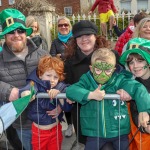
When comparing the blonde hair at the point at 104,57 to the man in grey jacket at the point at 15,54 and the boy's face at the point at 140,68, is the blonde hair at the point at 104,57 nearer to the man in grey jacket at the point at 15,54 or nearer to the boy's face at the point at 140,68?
the boy's face at the point at 140,68

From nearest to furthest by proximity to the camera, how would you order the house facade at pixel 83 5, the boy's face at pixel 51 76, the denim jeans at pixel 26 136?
the boy's face at pixel 51 76 → the denim jeans at pixel 26 136 → the house facade at pixel 83 5

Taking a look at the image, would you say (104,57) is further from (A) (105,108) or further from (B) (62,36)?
(B) (62,36)

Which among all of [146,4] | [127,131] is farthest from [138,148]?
[146,4]

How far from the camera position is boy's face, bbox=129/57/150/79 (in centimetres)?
278

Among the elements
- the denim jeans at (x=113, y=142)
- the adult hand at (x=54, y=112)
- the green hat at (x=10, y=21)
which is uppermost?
the green hat at (x=10, y=21)

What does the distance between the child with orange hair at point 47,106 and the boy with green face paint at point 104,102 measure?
314mm

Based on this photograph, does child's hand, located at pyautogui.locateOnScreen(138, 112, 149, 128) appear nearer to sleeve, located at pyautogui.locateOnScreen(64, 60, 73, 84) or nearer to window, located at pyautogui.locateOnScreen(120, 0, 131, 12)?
sleeve, located at pyautogui.locateOnScreen(64, 60, 73, 84)

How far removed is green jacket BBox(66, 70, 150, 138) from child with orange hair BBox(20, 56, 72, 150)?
305 mm

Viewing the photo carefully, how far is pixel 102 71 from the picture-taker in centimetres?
265

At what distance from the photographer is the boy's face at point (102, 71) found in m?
2.64

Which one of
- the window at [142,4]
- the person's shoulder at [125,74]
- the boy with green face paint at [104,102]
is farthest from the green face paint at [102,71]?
the window at [142,4]

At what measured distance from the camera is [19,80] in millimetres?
3156

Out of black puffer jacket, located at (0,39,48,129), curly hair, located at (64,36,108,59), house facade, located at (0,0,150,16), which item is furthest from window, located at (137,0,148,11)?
black puffer jacket, located at (0,39,48,129)

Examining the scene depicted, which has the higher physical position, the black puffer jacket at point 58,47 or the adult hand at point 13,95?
the black puffer jacket at point 58,47
